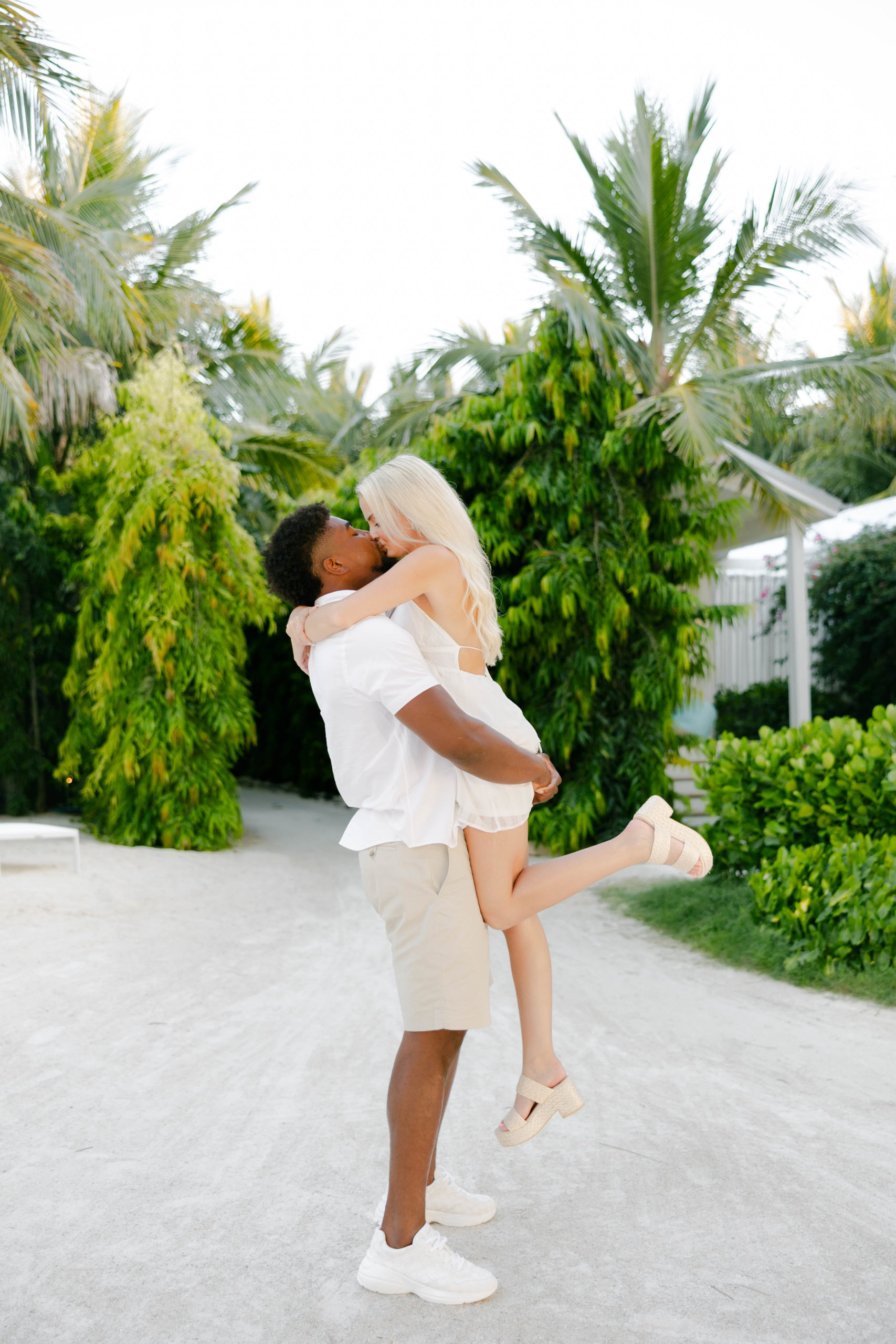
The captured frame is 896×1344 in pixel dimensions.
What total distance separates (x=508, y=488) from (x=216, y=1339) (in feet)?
22.9

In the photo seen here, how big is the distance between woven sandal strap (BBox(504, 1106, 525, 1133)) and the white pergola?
755cm

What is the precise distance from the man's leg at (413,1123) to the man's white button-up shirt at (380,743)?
16.7 inches

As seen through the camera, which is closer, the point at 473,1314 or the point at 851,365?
the point at 473,1314

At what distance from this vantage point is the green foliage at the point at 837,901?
14.9 feet

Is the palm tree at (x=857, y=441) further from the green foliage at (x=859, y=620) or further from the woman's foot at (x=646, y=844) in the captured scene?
the woman's foot at (x=646, y=844)

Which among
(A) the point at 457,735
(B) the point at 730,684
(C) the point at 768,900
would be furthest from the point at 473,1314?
(B) the point at 730,684

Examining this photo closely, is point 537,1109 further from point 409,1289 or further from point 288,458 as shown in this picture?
point 288,458

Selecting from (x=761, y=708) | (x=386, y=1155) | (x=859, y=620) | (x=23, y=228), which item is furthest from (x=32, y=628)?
(x=859, y=620)

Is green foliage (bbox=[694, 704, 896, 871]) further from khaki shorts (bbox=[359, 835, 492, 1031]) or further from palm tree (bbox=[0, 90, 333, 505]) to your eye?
palm tree (bbox=[0, 90, 333, 505])

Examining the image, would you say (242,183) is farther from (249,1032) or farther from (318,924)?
(249,1032)

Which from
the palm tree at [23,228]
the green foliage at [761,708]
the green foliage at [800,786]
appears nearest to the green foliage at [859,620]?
the green foliage at [761,708]

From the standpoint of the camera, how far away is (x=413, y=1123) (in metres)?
2.07

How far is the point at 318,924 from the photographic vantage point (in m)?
6.29

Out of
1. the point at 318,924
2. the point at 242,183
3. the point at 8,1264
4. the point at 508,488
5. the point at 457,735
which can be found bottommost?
the point at 318,924
